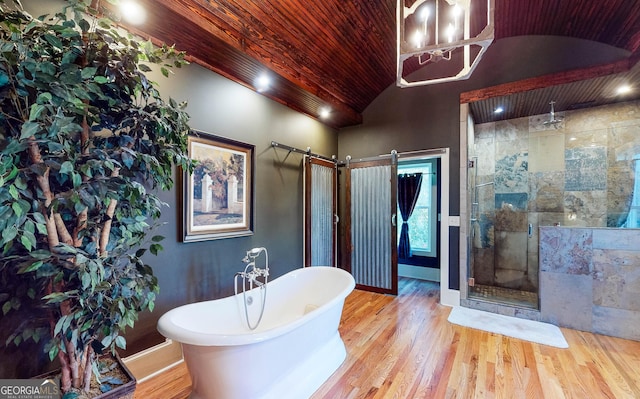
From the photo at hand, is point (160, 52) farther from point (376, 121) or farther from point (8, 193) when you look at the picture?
point (376, 121)

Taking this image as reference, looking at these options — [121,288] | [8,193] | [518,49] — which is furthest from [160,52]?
[518,49]

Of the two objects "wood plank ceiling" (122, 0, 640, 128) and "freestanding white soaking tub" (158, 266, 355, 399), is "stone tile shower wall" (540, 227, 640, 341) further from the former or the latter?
"freestanding white soaking tub" (158, 266, 355, 399)

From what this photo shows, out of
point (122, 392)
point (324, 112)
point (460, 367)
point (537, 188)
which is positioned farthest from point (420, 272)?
point (122, 392)

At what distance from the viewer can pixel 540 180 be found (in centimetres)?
370

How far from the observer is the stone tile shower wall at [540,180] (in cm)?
322

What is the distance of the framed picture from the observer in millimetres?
2232

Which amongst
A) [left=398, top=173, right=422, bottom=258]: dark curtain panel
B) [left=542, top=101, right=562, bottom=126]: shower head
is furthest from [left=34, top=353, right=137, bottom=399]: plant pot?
[left=542, top=101, right=562, bottom=126]: shower head

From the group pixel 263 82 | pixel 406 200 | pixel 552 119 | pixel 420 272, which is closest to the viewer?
pixel 263 82

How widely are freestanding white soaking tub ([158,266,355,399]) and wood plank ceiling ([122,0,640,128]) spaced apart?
2.02m

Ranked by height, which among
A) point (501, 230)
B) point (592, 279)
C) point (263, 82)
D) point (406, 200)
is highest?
point (263, 82)

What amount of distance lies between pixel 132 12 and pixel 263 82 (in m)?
1.18

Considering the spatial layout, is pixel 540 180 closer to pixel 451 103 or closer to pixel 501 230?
pixel 501 230

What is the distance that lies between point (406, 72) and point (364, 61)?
0.98 meters

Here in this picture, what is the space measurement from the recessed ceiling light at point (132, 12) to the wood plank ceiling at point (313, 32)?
1.7 inches
